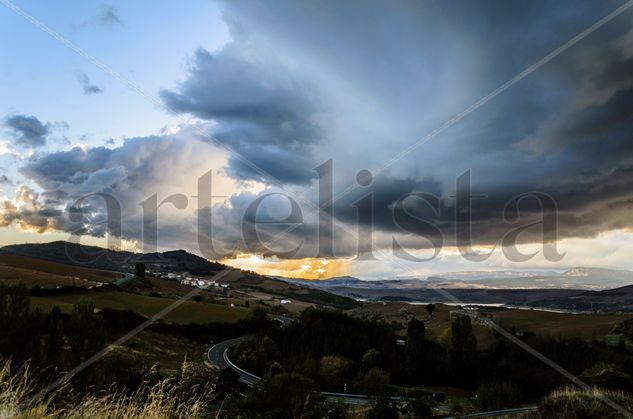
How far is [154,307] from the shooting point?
107 m

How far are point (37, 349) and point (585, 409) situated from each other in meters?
39.4

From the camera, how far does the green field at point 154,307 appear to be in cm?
9656

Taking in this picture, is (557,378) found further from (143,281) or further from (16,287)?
(143,281)

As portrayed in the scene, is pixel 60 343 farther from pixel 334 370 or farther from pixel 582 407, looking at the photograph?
pixel 582 407

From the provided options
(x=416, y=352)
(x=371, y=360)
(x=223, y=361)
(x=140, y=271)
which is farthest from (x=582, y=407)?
(x=140, y=271)

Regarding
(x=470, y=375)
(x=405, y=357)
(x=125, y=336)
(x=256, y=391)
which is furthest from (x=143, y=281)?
(x=256, y=391)

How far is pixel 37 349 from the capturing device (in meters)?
35.2

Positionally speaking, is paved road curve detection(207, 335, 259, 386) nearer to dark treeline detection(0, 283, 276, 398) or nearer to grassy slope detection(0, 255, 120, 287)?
dark treeline detection(0, 283, 276, 398)

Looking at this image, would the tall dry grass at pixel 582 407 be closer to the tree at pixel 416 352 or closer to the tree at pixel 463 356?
the tree at pixel 416 352

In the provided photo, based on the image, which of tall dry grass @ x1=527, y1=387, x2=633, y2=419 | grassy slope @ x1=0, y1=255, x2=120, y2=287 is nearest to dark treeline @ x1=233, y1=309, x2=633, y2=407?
tall dry grass @ x1=527, y1=387, x2=633, y2=419

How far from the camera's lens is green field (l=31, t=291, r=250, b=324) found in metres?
96.6

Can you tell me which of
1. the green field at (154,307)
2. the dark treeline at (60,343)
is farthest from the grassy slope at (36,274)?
the dark treeline at (60,343)

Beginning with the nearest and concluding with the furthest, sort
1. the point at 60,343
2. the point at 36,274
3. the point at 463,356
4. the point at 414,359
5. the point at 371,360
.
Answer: the point at 60,343, the point at 371,360, the point at 463,356, the point at 414,359, the point at 36,274

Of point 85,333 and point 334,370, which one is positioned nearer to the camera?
point 85,333
